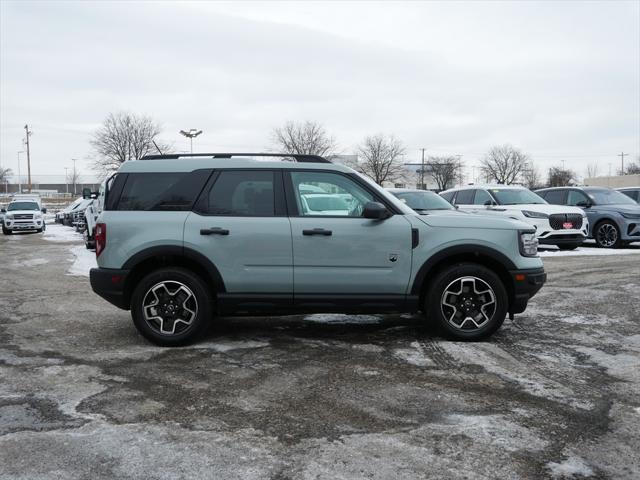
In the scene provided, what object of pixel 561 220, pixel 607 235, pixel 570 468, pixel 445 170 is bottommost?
pixel 570 468

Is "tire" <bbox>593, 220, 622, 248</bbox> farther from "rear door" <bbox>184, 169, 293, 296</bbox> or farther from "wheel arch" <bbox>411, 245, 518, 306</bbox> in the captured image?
"rear door" <bbox>184, 169, 293, 296</bbox>

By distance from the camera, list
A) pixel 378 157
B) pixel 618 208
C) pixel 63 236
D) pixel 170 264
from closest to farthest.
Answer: pixel 170 264
pixel 618 208
pixel 63 236
pixel 378 157

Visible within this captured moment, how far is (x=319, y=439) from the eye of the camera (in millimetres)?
3486

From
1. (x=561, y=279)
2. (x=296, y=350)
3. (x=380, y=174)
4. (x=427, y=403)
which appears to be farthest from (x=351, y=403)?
(x=380, y=174)

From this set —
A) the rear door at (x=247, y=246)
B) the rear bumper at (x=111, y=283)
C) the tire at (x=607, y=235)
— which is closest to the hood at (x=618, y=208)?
the tire at (x=607, y=235)

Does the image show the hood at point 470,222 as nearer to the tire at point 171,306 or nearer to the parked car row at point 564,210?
the tire at point 171,306

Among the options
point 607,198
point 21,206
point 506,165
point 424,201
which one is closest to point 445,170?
point 506,165

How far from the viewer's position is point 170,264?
18.9ft

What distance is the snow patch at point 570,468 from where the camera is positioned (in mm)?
3045

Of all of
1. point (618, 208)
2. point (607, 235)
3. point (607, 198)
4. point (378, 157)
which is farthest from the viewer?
point (378, 157)

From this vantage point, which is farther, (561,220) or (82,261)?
(561,220)

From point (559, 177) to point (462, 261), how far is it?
348 ft

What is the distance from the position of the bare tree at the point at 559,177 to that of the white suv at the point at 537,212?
293 feet

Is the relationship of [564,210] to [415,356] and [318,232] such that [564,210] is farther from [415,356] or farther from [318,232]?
[318,232]
